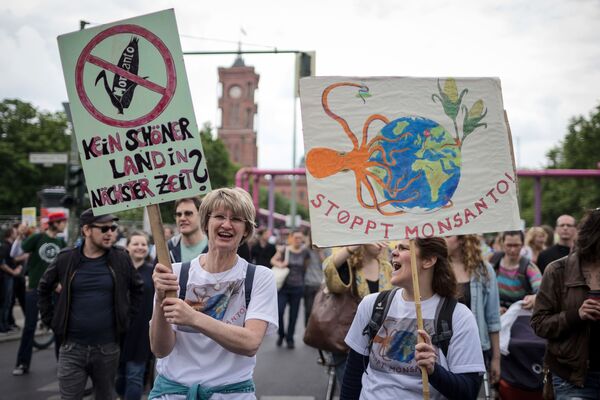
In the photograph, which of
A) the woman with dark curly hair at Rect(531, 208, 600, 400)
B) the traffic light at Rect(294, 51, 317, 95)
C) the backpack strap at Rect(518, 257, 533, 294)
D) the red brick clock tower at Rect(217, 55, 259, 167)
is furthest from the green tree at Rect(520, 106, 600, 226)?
the red brick clock tower at Rect(217, 55, 259, 167)

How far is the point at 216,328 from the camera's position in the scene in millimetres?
2832

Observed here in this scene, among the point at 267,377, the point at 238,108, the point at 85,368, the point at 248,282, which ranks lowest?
the point at 267,377

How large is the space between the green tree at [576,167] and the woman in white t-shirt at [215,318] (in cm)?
4165

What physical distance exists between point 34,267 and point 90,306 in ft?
14.4

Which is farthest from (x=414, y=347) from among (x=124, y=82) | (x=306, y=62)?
(x=306, y=62)

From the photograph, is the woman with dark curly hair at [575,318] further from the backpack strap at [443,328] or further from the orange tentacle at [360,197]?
the orange tentacle at [360,197]

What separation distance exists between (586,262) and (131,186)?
2582 mm

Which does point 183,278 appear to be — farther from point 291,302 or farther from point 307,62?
point 307,62

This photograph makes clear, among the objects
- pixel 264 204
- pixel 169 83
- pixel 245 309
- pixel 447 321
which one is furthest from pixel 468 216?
pixel 264 204

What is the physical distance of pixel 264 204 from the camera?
104000mm

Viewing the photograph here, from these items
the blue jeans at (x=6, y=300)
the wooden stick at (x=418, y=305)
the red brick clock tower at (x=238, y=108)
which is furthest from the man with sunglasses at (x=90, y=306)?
the red brick clock tower at (x=238, y=108)

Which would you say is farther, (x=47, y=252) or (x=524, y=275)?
(x=47, y=252)

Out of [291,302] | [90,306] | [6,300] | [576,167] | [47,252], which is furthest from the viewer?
[576,167]

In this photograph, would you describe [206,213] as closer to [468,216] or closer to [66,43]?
[66,43]
